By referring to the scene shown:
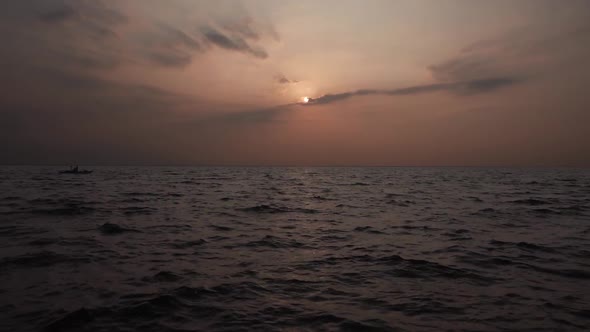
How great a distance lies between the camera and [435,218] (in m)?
22.0

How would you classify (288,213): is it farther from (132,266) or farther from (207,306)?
(207,306)

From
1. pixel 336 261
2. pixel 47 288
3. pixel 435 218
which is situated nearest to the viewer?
pixel 47 288

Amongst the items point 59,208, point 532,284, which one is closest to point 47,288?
point 532,284

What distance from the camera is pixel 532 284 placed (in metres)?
9.88

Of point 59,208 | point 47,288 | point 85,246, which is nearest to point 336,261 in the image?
point 47,288

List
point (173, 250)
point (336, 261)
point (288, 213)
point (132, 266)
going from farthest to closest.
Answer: point (288, 213) < point (173, 250) < point (336, 261) < point (132, 266)

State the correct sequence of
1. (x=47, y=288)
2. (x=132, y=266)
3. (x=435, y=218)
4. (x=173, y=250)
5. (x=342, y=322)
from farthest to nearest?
(x=435, y=218) < (x=173, y=250) < (x=132, y=266) < (x=47, y=288) < (x=342, y=322)

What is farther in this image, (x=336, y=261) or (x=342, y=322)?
(x=336, y=261)

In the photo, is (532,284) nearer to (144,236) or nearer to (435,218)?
(435,218)

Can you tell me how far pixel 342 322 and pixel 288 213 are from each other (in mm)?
17382

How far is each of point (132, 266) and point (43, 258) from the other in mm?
3097

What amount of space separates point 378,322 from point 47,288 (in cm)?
782

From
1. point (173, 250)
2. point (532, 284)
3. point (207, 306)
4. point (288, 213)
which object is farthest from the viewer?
point (288, 213)

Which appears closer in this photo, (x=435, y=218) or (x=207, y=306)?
(x=207, y=306)
